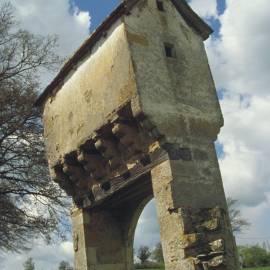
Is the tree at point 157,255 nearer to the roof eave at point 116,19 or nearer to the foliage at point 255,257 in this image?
the foliage at point 255,257

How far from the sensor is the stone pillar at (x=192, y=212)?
263 inches

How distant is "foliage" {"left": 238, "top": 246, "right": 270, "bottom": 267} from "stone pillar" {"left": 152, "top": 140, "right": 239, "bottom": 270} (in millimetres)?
26979

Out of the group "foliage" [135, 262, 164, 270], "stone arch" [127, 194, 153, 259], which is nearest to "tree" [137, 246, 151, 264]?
"foliage" [135, 262, 164, 270]

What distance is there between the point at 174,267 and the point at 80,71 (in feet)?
15.3

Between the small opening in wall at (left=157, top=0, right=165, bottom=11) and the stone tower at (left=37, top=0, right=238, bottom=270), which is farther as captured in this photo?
the small opening in wall at (left=157, top=0, right=165, bottom=11)

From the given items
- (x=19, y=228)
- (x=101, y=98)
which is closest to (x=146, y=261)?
(x=19, y=228)

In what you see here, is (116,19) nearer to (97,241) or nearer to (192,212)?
(192,212)

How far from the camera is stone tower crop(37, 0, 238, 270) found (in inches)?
278

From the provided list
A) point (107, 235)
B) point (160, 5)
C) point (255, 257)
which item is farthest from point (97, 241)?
point (255, 257)

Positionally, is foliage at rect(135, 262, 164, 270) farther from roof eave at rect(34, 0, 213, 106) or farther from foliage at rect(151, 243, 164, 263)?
roof eave at rect(34, 0, 213, 106)

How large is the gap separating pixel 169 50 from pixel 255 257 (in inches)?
1110

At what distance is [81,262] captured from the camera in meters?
9.28

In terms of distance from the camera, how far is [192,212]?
705 cm

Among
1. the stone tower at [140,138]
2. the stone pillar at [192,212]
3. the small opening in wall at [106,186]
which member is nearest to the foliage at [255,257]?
the stone tower at [140,138]
